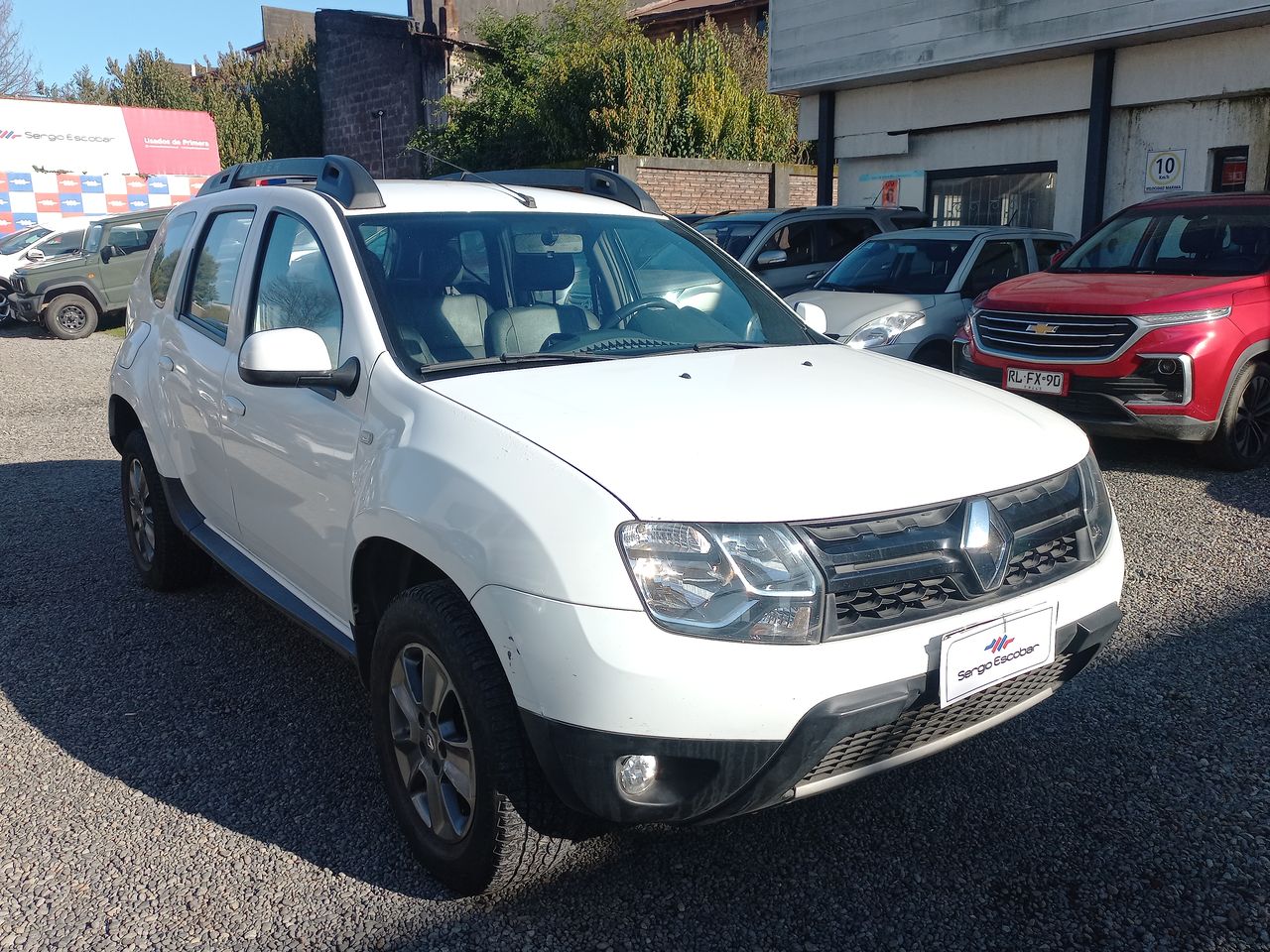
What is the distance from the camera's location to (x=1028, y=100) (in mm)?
13602

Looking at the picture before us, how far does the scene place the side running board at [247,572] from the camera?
3.35 m

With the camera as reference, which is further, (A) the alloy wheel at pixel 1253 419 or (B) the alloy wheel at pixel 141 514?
(A) the alloy wheel at pixel 1253 419

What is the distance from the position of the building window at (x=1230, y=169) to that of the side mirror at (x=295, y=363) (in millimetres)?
11523

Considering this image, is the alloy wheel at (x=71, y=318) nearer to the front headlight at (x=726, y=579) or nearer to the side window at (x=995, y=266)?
the side window at (x=995, y=266)

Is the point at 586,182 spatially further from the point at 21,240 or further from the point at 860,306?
the point at 21,240

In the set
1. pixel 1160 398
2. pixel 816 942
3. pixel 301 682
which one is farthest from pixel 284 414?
pixel 1160 398

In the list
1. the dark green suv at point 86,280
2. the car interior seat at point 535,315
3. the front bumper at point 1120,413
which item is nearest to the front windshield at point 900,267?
the front bumper at point 1120,413

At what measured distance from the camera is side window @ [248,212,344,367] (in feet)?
11.0

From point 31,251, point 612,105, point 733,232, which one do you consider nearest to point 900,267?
point 733,232

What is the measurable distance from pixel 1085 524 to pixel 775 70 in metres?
14.6

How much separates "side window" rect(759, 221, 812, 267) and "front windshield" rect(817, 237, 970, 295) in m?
1.54

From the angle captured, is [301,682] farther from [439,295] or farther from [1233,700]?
[1233,700]

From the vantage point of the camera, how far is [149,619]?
479 centimetres

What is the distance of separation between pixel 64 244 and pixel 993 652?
18762mm
